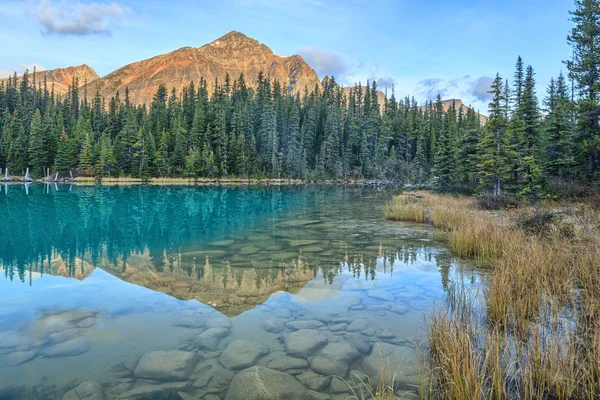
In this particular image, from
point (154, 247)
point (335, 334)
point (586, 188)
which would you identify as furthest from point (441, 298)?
point (586, 188)

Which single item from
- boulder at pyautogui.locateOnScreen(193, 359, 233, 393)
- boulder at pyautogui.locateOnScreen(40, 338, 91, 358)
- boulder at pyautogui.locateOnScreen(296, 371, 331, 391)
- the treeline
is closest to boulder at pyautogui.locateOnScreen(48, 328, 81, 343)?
boulder at pyautogui.locateOnScreen(40, 338, 91, 358)

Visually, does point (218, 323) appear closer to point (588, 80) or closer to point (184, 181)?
point (588, 80)

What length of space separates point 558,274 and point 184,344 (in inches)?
303

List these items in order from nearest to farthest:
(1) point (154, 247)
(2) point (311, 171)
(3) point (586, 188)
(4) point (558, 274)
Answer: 1. (4) point (558, 274)
2. (1) point (154, 247)
3. (3) point (586, 188)
4. (2) point (311, 171)

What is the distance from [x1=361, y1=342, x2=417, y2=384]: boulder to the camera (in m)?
5.07

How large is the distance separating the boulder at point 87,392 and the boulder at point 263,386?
1.70m

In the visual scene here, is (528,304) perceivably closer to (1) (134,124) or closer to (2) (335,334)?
(2) (335,334)

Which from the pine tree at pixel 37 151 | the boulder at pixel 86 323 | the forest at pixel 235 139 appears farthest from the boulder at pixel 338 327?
the pine tree at pixel 37 151

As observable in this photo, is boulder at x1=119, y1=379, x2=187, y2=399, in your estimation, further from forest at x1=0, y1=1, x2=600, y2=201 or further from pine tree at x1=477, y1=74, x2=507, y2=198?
forest at x1=0, y1=1, x2=600, y2=201

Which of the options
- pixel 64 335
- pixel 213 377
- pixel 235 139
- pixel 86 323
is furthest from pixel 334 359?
pixel 235 139

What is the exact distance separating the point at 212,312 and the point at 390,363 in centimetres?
411

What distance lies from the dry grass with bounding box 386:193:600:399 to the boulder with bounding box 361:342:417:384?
0.33 m

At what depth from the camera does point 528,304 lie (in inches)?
259

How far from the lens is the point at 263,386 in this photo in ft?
16.3
